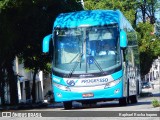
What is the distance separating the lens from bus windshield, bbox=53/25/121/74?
2000 cm

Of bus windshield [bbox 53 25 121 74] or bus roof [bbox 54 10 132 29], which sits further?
bus roof [bbox 54 10 132 29]

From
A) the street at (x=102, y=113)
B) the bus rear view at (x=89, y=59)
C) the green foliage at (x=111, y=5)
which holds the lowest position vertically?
the street at (x=102, y=113)

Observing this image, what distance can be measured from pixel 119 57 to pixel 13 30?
27.8ft

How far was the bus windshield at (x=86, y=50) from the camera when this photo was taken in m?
20.0

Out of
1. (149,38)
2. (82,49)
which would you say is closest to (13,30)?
(82,49)

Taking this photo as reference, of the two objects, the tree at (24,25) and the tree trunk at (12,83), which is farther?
the tree trunk at (12,83)

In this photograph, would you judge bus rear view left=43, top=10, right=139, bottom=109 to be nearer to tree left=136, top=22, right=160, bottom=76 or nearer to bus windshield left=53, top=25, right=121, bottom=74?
bus windshield left=53, top=25, right=121, bottom=74

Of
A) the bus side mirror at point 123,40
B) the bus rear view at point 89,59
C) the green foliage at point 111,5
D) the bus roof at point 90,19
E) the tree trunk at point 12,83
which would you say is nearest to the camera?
the bus side mirror at point 123,40

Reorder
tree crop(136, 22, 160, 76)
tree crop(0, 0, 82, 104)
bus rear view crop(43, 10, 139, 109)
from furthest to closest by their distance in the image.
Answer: tree crop(136, 22, 160, 76)
tree crop(0, 0, 82, 104)
bus rear view crop(43, 10, 139, 109)

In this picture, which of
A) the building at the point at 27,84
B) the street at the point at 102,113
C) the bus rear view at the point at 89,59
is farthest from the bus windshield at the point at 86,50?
the building at the point at 27,84

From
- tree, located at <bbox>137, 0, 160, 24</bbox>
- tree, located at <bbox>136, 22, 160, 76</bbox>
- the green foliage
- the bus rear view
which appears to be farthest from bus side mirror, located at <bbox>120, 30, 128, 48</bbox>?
tree, located at <bbox>137, 0, 160, 24</bbox>

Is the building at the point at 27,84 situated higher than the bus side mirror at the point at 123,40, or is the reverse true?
the bus side mirror at the point at 123,40

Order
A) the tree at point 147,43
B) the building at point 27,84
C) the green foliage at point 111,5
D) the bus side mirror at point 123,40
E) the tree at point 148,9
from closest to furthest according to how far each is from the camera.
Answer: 1. the bus side mirror at point 123,40
2. the green foliage at point 111,5
3. the tree at point 147,43
4. the building at point 27,84
5. the tree at point 148,9

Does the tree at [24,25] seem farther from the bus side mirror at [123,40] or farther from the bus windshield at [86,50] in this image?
the bus side mirror at [123,40]
